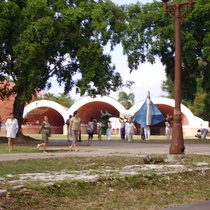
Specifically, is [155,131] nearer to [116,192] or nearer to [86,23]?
[86,23]

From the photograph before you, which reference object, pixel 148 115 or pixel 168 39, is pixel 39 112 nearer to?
pixel 148 115

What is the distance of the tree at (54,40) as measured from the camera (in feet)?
91.8

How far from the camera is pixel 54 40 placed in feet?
95.4

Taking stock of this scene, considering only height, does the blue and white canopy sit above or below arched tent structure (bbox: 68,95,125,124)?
below

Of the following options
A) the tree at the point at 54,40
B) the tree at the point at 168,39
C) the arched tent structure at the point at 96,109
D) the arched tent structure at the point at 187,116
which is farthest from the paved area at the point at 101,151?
the arched tent structure at the point at 187,116

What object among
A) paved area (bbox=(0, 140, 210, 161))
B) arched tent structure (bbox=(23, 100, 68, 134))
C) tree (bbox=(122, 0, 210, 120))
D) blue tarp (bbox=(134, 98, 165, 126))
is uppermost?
tree (bbox=(122, 0, 210, 120))

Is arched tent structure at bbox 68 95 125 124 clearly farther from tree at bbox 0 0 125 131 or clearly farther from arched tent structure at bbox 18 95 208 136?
tree at bbox 0 0 125 131

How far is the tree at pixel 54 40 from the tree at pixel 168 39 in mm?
5517

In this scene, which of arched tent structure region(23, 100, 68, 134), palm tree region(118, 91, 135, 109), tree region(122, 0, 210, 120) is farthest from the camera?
palm tree region(118, 91, 135, 109)

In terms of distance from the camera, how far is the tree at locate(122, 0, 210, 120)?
34.6m

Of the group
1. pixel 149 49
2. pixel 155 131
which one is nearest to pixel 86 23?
pixel 149 49

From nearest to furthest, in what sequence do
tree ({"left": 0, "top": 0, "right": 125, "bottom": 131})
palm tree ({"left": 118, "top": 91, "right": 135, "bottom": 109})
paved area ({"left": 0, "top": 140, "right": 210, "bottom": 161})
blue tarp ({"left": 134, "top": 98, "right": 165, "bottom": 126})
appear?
paved area ({"left": 0, "top": 140, "right": 210, "bottom": 161}) → tree ({"left": 0, "top": 0, "right": 125, "bottom": 131}) → blue tarp ({"left": 134, "top": 98, "right": 165, "bottom": 126}) → palm tree ({"left": 118, "top": 91, "right": 135, "bottom": 109})

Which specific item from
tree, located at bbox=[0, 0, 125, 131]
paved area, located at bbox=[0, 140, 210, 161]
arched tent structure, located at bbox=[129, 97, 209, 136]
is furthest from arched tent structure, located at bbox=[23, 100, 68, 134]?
paved area, located at bbox=[0, 140, 210, 161]

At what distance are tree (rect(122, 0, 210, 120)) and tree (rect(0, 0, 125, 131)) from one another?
217 inches
